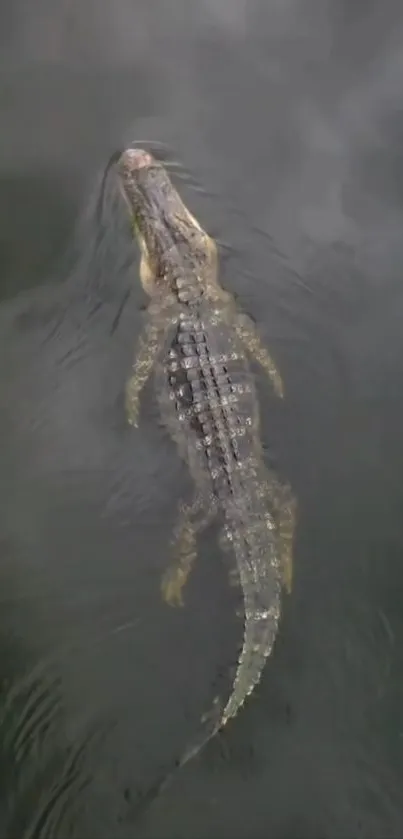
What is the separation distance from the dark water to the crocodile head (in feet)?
0.38

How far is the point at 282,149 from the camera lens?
5922 millimetres

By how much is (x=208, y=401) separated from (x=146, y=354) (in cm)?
50

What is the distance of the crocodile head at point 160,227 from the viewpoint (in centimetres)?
570

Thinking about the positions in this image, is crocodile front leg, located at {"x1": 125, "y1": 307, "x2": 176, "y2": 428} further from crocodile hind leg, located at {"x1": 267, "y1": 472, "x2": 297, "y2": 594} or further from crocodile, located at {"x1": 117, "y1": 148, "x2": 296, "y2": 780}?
crocodile hind leg, located at {"x1": 267, "y1": 472, "x2": 297, "y2": 594}

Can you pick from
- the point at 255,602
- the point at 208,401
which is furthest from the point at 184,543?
the point at 208,401

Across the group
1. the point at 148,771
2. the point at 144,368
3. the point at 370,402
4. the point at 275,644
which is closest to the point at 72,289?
the point at 144,368

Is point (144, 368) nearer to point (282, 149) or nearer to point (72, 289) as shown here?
point (72, 289)

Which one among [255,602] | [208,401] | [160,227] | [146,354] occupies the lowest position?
[255,602]

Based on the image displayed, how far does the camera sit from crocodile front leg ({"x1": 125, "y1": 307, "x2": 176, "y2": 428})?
5301 millimetres

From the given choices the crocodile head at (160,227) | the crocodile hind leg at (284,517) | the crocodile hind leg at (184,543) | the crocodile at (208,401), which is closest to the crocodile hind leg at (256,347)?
the crocodile at (208,401)

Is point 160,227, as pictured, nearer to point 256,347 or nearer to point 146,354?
point 146,354

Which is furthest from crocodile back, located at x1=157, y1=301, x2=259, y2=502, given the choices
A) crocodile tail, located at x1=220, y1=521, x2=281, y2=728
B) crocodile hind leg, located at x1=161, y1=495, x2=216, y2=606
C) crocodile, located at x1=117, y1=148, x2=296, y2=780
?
crocodile tail, located at x1=220, y1=521, x2=281, y2=728

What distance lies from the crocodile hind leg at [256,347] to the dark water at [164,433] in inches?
2.6

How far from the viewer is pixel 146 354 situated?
540 centimetres
